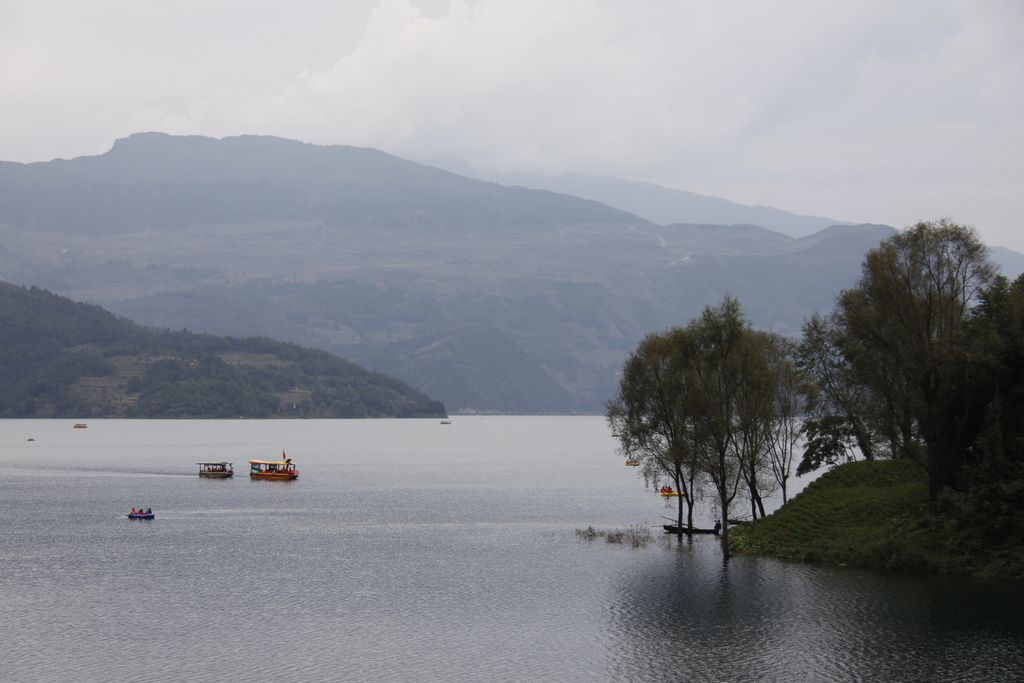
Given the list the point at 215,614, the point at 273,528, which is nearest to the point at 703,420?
the point at 215,614

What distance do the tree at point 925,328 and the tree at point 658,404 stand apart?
1498 cm

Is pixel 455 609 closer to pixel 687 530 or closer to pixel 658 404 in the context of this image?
pixel 658 404

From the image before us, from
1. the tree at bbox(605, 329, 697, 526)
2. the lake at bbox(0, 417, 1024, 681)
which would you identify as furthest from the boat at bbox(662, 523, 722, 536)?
the tree at bbox(605, 329, 697, 526)

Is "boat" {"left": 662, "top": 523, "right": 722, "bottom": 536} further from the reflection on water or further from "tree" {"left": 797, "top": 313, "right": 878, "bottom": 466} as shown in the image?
the reflection on water

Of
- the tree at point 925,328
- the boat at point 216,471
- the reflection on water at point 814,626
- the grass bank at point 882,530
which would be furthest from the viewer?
the boat at point 216,471

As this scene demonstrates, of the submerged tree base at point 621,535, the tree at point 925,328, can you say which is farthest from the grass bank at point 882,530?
the submerged tree base at point 621,535

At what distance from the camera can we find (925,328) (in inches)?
3351

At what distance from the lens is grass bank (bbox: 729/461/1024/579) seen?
7831cm

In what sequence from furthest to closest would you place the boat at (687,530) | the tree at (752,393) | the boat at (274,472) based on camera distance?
the boat at (274,472) → the boat at (687,530) → the tree at (752,393)

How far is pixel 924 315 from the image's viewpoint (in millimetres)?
85375

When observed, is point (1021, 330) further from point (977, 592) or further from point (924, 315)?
point (977, 592)

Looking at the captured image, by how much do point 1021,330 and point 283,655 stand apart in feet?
180

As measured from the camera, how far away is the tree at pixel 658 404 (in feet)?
315

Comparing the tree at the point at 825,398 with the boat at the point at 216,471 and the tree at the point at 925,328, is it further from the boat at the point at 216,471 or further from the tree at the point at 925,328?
the boat at the point at 216,471
